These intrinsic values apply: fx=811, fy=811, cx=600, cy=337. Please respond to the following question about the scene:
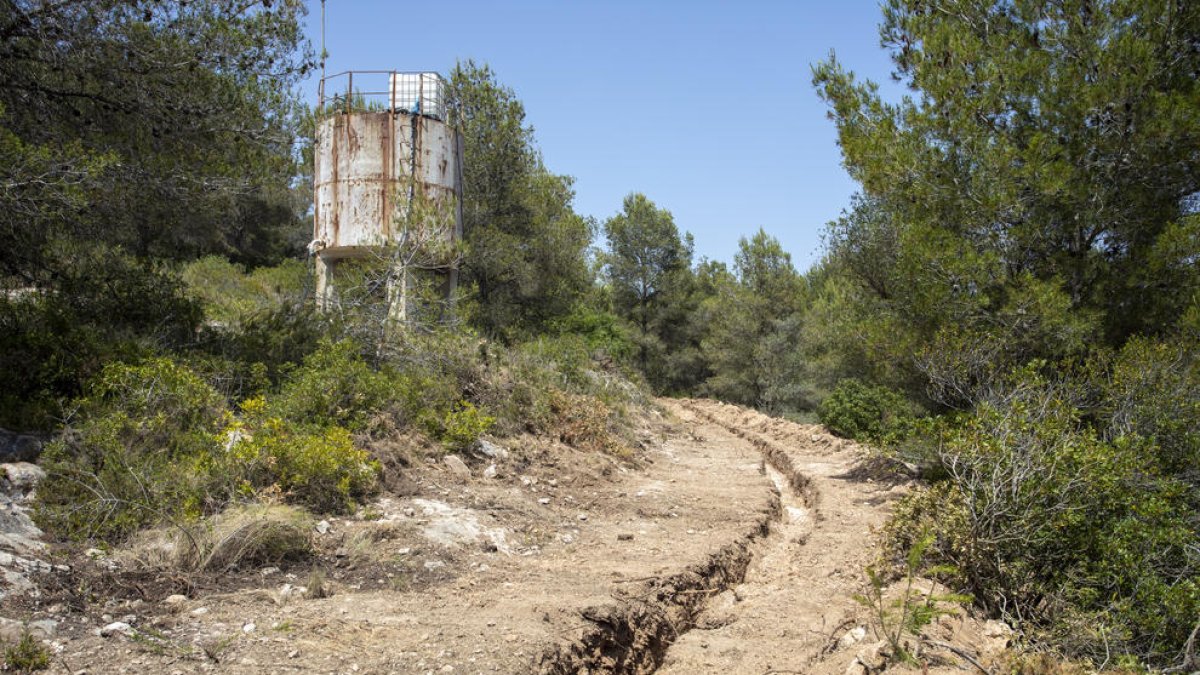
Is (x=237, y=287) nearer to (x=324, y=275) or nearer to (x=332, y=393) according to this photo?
→ (x=324, y=275)

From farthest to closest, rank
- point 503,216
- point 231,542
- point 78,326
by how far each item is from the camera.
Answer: point 503,216, point 78,326, point 231,542

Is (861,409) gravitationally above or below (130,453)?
above

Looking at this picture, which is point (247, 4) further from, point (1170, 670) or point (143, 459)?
point (1170, 670)

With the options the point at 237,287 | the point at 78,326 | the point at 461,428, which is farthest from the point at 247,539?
the point at 237,287

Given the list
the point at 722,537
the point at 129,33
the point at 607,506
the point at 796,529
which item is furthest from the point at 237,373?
the point at 796,529

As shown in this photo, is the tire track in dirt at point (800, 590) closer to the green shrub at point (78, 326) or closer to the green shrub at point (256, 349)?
the green shrub at point (256, 349)

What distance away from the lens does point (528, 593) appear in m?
5.89

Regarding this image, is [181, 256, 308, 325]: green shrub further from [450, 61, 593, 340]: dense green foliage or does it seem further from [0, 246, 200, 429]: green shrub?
[450, 61, 593, 340]: dense green foliage

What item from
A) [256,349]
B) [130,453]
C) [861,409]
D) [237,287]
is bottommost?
[130,453]

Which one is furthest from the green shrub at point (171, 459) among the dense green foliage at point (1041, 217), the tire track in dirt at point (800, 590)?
the dense green foliage at point (1041, 217)

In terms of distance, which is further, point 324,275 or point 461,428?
point 324,275

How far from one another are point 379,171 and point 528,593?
10.1 metres

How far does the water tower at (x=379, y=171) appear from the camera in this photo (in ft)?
45.9

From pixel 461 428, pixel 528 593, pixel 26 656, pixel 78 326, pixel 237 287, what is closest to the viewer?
pixel 26 656
